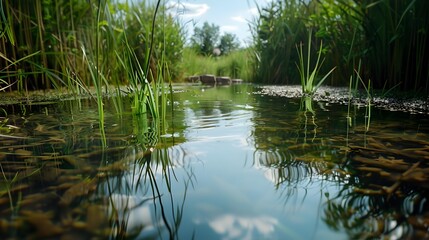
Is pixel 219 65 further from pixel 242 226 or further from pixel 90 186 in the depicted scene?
pixel 242 226

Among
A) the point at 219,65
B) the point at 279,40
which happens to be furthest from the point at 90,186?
the point at 219,65

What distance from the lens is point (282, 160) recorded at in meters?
0.77

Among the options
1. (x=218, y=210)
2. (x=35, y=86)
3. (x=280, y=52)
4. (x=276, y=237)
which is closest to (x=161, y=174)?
(x=218, y=210)

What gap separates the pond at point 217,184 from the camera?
1.47ft

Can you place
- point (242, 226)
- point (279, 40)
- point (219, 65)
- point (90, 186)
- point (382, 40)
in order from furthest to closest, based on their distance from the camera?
point (219, 65) → point (279, 40) → point (382, 40) → point (90, 186) → point (242, 226)

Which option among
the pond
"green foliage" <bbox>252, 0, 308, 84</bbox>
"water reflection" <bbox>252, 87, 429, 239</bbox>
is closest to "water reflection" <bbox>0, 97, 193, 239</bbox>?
the pond

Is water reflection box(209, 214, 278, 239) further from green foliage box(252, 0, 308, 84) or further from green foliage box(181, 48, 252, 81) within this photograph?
green foliage box(181, 48, 252, 81)

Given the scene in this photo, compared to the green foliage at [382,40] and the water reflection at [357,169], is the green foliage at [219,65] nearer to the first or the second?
the green foliage at [382,40]

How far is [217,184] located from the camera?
62 cm

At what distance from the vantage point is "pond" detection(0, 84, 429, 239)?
45 centimetres

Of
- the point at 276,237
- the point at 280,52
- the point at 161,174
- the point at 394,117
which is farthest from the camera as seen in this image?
the point at 280,52

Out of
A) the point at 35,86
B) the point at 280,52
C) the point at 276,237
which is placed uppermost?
the point at 280,52

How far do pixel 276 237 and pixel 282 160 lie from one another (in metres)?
0.36

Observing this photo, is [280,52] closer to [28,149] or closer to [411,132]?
[411,132]
